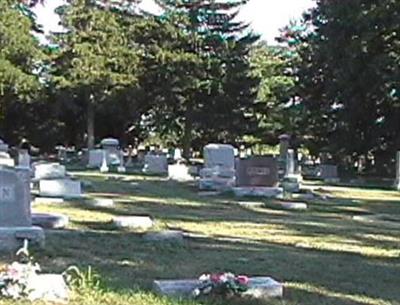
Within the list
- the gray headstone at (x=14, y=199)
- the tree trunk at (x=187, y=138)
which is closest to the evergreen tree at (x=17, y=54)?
the tree trunk at (x=187, y=138)

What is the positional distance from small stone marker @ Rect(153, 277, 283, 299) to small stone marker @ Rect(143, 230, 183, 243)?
333 centimetres

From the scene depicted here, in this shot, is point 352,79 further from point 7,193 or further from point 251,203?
point 7,193

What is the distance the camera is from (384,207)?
18297mm

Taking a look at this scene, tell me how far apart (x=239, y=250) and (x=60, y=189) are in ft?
28.0

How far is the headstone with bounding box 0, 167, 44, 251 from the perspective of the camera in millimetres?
9703

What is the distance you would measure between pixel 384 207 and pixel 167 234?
30.0 ft

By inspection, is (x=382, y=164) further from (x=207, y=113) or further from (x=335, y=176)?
(x=207, y=113)

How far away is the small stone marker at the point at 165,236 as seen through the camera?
34.0 feet

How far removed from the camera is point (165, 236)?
10.4 meters

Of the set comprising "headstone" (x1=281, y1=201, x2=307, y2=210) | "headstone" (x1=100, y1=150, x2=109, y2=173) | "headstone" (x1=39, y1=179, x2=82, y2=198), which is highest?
"headstone" (x1=100, y1=150, x2=109, y2=173)

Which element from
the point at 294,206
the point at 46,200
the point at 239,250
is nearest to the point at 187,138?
the point at 294,206

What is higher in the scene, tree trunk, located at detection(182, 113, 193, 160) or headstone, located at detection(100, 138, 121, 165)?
tree trunk, located at detection(182, 113, 193, 160)

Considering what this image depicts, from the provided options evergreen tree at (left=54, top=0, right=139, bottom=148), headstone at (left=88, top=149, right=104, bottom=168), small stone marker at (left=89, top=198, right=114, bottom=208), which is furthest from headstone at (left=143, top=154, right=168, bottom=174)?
small stone marker at (left=89, top=198, right=114, bottom=208)

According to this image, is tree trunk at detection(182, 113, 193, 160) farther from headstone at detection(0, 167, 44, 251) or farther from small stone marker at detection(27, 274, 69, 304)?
small stone marker at detection(27, 274, 69, 304)
